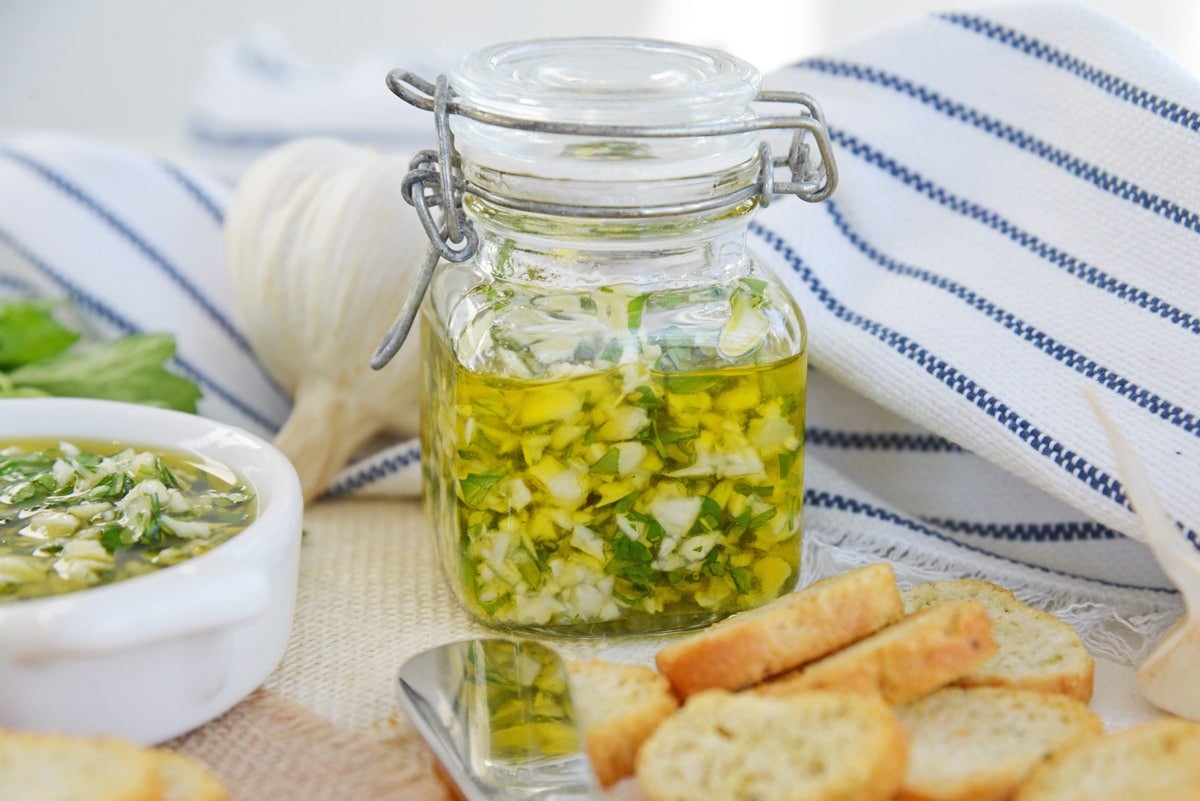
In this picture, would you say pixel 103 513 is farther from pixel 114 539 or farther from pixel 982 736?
pixel 982 736

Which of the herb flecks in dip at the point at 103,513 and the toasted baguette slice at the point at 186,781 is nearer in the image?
the toasted baguette slice at the point at 186,781

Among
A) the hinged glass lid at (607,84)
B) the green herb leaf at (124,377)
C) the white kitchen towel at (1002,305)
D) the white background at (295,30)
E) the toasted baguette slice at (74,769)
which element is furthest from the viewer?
the white background at (295,30)

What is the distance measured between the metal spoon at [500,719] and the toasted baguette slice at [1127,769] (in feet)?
0.96

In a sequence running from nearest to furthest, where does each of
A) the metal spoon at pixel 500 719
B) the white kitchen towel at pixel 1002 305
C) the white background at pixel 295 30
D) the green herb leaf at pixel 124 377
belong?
the metal spoon at pixel 500 719, the white kitchen towel at pixel 1002 305, the green herb leaf at pixel 124 377, the white background at pixel 295 30

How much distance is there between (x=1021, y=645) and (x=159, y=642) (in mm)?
647

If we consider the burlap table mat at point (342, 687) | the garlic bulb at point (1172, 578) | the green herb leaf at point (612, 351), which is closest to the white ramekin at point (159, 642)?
the burlap table mat at point (342, 687)

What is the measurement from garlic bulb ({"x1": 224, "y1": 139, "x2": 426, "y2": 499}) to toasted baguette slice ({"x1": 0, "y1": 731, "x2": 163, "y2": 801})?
59 cm

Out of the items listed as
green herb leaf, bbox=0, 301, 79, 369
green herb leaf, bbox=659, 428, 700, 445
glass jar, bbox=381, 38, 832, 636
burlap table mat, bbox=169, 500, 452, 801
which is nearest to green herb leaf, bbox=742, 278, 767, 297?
glass jar, bbox=381, 38, 832, 636

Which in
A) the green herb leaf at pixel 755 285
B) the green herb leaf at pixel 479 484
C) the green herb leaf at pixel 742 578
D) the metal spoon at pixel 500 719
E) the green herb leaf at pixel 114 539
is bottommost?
the metal spoon at pixel 500 719

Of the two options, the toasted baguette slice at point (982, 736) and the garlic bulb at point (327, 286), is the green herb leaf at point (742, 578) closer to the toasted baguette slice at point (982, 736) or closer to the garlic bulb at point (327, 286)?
the toasted baguette slice at point (982, 736)

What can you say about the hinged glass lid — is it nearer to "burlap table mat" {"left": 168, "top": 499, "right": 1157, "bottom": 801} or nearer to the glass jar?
the glass jar

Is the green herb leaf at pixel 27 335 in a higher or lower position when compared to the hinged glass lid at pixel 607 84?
lower

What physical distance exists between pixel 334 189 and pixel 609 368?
1.82 feet

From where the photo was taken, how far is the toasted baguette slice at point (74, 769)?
2.75 ft
